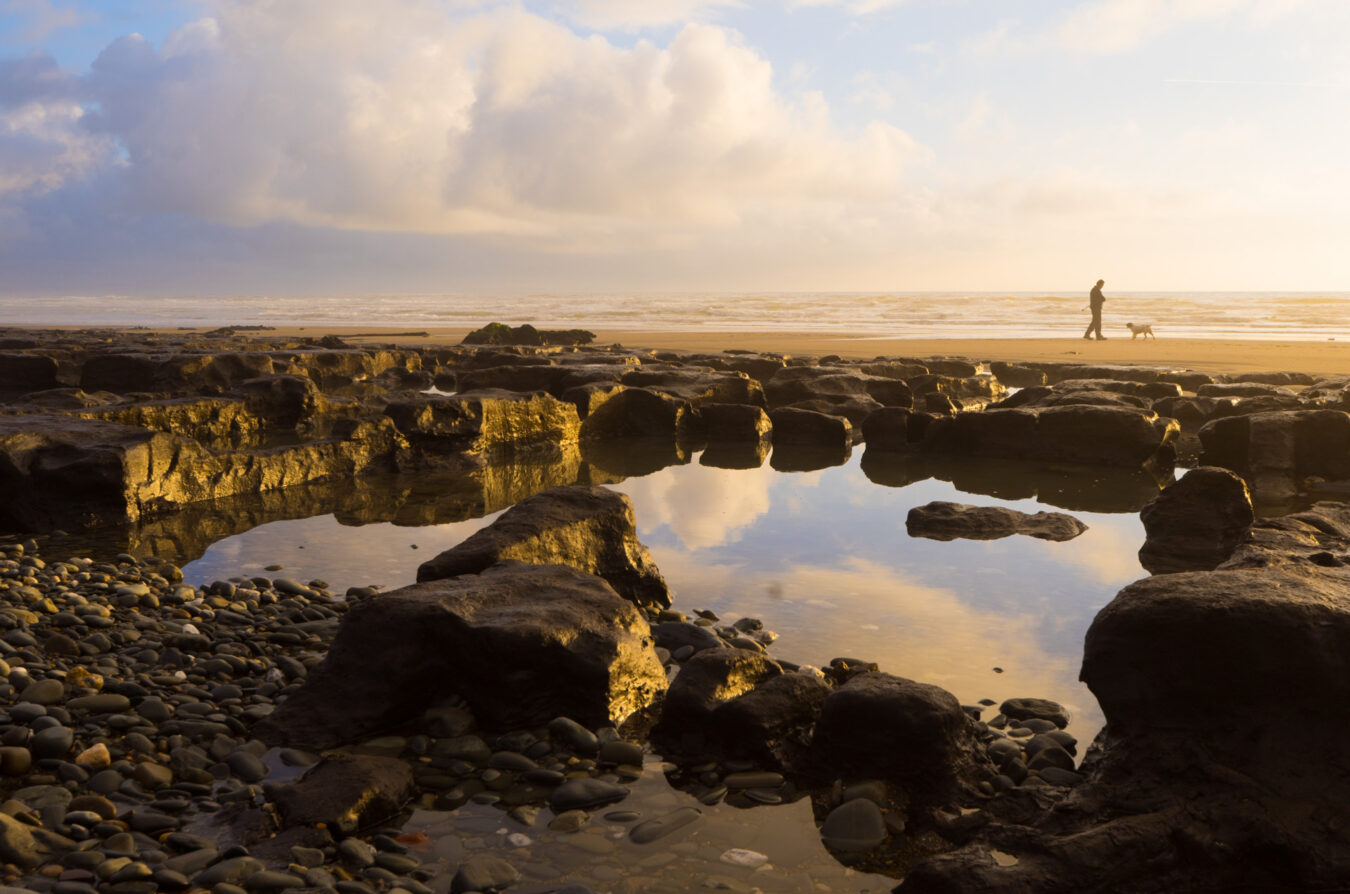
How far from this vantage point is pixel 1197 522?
7.01 meters

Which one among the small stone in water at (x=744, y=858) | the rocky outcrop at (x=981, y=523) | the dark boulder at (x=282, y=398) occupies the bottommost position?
the small stone in water at (x=744, y=858)

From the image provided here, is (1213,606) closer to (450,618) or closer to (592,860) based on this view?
(592,860)

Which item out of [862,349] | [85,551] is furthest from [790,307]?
[85,551]

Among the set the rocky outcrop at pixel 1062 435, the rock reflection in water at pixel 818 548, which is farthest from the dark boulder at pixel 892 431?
the rock reflection in water at pixel 818 548

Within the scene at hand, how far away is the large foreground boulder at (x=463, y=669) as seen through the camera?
4062 millimetres

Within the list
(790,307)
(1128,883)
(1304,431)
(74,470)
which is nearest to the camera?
(1128,883)

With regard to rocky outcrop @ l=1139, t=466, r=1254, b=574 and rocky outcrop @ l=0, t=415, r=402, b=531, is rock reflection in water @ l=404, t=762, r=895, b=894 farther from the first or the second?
rocky outcrop @ l=0, t=415, r=402, b=531

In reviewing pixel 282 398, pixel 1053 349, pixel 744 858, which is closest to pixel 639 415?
pixel 282 398

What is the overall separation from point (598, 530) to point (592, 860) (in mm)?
2835

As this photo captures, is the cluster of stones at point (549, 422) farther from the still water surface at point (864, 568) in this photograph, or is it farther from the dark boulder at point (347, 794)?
the dark boulder at point (347, 794)

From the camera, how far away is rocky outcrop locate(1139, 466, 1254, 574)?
6.77 metres

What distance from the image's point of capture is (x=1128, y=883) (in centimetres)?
282

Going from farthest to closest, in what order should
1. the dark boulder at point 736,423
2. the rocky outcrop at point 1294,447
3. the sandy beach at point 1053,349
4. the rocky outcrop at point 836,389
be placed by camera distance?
the sandy beach at point 1053,349
the rocky outcrop at point 836,389
the dark boulder at point 736,423
the rocky outcrop at point 1294,447

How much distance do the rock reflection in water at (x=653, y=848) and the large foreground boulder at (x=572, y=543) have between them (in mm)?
1861
